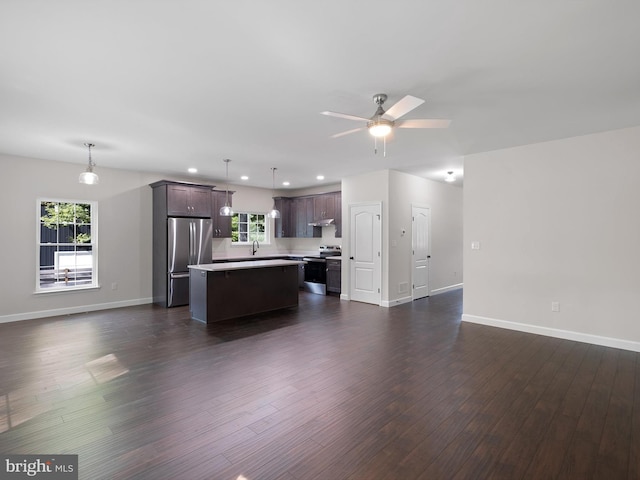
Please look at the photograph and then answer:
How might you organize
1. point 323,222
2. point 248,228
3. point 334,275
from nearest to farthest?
1. point 334,275
2. point 323,222
3. point 248,228

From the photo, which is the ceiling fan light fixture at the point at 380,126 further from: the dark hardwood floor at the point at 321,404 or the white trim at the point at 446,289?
the white trim at the point at 446,289

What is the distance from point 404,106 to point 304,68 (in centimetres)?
85

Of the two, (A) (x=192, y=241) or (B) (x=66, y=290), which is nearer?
(B) (x=66, y=290)

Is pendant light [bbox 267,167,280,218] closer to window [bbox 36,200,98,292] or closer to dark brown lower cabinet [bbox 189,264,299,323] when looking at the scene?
dark brown lower cabinet [bbox 189,264,299,323]

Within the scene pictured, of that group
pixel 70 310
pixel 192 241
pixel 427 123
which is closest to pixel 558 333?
pixel 427 123

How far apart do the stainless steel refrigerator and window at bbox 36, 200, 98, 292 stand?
4.40 feet

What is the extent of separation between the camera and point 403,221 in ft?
21.9

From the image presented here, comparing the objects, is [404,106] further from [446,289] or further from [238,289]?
[446,289]

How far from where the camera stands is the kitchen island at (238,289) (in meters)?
5.06

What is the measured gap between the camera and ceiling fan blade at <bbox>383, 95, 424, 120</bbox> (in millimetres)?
2396

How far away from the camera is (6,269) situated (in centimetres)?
518

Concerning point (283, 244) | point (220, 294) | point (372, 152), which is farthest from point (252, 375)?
point (283, 244)

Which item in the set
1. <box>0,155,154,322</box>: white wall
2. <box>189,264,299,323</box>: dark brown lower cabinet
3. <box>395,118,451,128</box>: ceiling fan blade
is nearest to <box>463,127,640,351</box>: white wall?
<box>395,118,451,128</box>: ceiling fan blade

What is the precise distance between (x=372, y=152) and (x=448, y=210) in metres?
3.98
